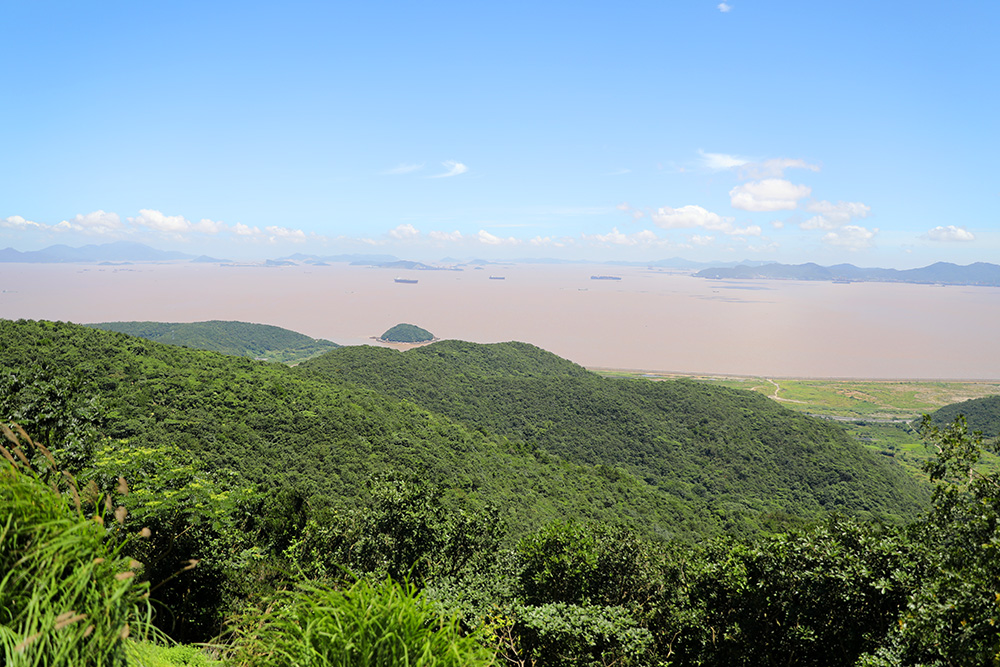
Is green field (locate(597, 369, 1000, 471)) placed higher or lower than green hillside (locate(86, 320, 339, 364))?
lower

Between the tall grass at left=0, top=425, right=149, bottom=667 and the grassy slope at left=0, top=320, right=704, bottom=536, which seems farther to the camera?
the grassy slope at left=0, top=320, right=704, bottom=536

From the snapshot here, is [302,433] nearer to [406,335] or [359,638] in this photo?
[359,638]

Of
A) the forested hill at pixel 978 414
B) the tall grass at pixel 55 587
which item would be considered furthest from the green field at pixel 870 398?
the tall grass at pixel 55 587

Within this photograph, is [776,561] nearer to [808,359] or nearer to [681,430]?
[681,430]

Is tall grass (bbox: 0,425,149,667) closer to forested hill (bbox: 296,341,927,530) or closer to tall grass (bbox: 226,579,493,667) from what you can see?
tall grass (bbox: 226,579,493,667)

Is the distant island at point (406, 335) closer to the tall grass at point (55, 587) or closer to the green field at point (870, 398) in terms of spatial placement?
the green field at point (870, 398)

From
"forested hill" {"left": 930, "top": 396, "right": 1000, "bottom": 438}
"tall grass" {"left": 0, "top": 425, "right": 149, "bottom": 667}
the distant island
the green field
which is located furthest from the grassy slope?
the distant island

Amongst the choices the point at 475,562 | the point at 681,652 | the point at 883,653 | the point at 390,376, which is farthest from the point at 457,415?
the point at 883,653
